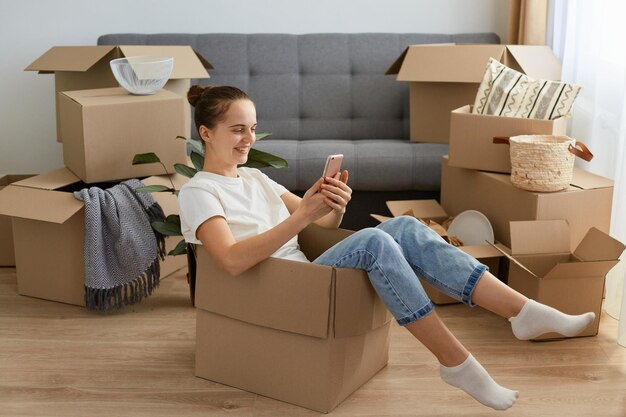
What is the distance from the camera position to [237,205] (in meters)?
2.18

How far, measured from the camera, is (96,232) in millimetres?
2674

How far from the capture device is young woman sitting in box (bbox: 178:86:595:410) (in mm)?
2004

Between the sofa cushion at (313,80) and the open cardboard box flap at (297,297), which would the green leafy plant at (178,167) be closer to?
the open cardboard box flap at (297,297)

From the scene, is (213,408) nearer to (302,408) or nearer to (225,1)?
(302,408)

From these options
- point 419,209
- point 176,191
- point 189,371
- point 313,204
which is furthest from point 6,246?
point 313,204

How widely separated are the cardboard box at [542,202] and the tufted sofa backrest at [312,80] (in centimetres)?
91

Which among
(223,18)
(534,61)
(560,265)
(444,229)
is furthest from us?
(223,18)

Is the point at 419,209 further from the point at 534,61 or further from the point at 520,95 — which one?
the point at 534,61

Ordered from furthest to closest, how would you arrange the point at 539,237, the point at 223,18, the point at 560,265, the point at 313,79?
the point at 223,18 < the point at 313,79 < the point at 539,237 < the point at 560,265

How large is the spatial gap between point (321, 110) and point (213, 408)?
6.62 ft

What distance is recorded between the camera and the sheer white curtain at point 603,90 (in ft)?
9.10

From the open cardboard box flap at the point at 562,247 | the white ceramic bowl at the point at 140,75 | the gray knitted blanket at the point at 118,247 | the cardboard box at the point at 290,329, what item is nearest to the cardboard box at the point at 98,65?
the white ceramic bowl at the point at 140,75

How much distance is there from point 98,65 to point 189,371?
1522 millimetres

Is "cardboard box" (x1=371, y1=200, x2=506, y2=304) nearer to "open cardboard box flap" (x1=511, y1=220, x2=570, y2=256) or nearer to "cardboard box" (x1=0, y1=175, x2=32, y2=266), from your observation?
"open cardboard box flap" (x1=511, y1=220, x2=570, y2=256)
